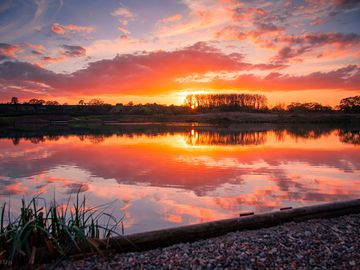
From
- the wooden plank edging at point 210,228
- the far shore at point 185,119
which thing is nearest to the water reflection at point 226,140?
the wooden plank edging at point 210,228

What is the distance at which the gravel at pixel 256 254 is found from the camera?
5.06m

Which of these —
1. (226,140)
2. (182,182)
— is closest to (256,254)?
(182,182)

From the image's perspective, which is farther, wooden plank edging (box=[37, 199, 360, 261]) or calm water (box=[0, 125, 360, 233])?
calm water (box=[0, 125, 360, 233])

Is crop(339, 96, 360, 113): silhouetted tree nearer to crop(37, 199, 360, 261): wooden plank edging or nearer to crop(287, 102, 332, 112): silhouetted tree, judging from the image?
crop(287, 102, 332, 112): silhouetted tree

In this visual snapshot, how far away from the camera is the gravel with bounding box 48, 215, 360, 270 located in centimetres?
506

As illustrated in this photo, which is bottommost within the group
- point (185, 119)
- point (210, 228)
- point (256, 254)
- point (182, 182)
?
point (182, 182)

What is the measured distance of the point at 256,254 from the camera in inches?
213

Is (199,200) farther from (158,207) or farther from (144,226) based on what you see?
(144,226)

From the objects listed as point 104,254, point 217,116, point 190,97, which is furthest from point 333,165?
point 190,97

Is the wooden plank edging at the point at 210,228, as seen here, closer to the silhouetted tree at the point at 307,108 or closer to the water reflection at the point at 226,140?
the water reflection at the point at 226,140

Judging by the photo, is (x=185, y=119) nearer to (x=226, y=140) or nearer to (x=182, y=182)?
(x=226, y=140)

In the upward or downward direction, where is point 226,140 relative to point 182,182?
upward

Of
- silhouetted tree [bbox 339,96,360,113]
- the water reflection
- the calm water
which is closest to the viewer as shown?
the calm water

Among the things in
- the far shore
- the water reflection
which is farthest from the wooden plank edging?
the far shore
